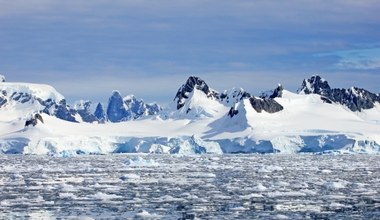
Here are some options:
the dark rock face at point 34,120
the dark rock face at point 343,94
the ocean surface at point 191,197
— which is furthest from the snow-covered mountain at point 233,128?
the ocean surface at point 191,197

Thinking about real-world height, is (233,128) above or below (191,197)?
above

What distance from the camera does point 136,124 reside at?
181 meters

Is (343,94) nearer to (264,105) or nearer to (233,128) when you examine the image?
(264,105)

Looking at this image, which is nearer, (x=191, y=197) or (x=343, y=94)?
(x=191, y=197)

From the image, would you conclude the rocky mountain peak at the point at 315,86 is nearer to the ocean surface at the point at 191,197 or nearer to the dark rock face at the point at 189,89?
the dark rock face at the point at 189,89

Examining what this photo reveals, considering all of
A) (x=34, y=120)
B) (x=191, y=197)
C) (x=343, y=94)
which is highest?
(x=343, y=94)

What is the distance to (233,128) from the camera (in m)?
162

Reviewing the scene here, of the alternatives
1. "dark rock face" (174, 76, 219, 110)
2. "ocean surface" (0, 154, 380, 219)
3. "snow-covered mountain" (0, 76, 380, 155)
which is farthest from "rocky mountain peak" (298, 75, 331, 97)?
"ocean surface" (0, 154, 380, 219)

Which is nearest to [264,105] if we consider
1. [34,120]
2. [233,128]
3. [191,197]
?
[233,128]

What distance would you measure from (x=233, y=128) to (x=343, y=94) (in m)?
43.4

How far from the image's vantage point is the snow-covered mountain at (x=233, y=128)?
134 m

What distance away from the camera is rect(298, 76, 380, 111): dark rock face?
619 ft

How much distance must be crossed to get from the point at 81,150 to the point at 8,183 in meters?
93.4

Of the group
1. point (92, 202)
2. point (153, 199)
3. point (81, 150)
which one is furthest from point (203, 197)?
point (81, 150)
